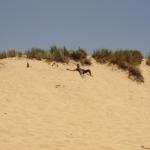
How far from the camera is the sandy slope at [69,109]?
883cm

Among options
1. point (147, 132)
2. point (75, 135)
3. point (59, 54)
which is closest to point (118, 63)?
point (59, 54)

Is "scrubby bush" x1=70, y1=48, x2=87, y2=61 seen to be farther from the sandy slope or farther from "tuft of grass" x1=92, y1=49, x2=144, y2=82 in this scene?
"tuft of grass" x1=92, y1=49, x2=144, y2=82

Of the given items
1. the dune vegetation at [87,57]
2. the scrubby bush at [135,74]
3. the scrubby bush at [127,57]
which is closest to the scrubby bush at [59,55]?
the dune vegetation at [87,57]

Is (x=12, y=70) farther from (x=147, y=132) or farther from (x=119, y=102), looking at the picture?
Answer: (x=147, y=132)

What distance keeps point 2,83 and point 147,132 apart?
204 inches

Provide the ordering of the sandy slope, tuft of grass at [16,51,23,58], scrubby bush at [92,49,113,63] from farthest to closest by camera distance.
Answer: scrubby bush at [92,49,113,63], tuft of grass at [16,51,23,58], the sandy slope

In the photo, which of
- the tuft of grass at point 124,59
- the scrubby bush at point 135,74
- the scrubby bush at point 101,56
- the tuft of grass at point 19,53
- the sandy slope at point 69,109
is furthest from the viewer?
the scrubby bush at point 101,56

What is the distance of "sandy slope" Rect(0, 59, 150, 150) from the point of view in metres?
8.83

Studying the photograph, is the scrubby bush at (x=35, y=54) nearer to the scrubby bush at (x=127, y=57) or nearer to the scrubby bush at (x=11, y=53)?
the scrubby bush at (x=11, y=53)

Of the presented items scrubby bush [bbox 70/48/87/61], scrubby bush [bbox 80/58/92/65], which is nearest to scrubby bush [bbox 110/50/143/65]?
scrubby bush [bbox 80/58/92/65]

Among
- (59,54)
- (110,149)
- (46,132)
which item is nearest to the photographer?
(110,149)

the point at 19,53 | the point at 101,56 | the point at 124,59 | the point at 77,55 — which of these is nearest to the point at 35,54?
the point at 19,53

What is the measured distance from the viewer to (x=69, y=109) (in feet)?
40.4

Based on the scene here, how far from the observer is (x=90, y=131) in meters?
10.2
